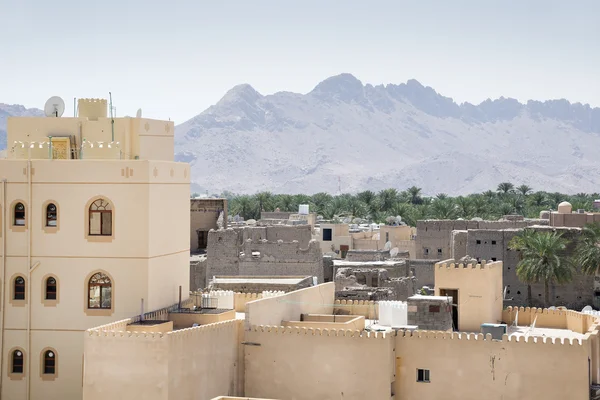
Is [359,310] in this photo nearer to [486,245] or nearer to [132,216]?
[132,216]

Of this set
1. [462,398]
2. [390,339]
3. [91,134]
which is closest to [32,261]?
[91,134]

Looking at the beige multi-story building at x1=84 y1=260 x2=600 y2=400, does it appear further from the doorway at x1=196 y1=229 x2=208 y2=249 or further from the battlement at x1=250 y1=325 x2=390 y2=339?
the doorway at x1=196 y1=229 x2=208 y2=249

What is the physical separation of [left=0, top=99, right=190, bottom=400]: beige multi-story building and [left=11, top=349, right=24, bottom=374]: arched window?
2 cm

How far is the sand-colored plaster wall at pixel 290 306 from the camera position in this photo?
23.1 m

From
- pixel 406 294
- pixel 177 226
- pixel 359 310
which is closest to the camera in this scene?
pixel 177 226

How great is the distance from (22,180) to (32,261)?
6.14 feet

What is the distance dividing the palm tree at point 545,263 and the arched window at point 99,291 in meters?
29.4

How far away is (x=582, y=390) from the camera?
71.1 ft

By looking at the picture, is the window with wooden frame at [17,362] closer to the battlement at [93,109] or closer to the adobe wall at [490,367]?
the battlement at [93,109]

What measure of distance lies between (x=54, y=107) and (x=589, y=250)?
102ft

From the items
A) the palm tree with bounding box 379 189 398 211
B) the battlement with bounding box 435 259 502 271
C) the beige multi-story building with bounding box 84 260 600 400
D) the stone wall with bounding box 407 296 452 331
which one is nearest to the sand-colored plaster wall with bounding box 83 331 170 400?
the beige multi-story building with bounding box 84 260 600 400

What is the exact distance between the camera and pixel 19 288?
77.2 ft

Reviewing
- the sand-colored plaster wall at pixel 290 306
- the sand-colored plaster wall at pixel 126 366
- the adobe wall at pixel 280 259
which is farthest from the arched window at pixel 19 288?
the adobe wall at pixel 280 259

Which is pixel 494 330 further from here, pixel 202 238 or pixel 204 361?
pixel 202 238
